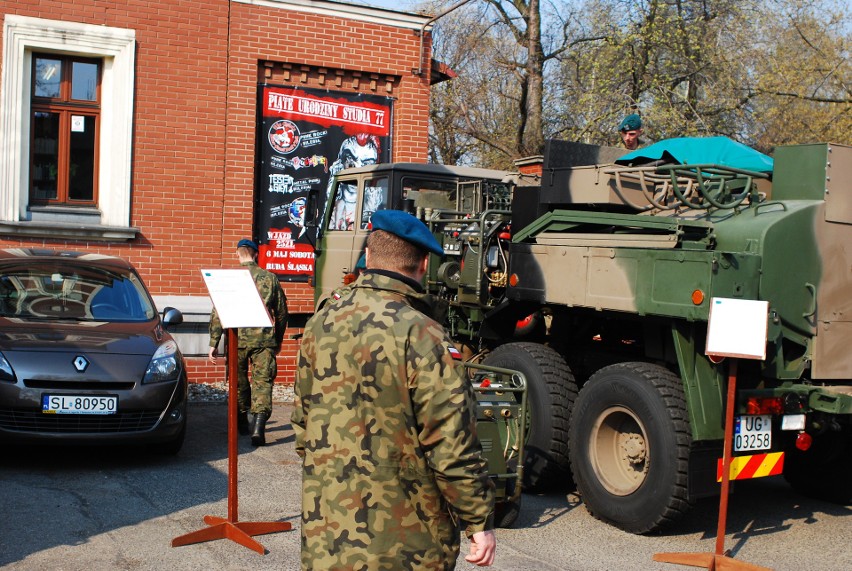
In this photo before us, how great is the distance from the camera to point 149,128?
12.0m

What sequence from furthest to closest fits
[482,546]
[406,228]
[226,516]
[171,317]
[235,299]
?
[171,317] → [226,516] → [235,299] → [406,228] → [482,546]

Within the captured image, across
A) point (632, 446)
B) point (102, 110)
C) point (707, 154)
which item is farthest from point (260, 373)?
point (102, 110)

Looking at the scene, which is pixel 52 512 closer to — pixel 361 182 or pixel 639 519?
pixel 639 519

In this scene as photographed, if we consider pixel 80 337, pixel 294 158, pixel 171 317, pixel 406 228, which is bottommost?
pixel 80 337

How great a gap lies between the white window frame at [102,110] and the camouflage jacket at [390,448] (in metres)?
9.26

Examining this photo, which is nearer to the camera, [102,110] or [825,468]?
[825,468]

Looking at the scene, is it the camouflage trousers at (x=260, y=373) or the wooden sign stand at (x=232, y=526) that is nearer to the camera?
the wooden sign stand at (x=232, y=526)

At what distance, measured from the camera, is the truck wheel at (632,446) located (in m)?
6.11

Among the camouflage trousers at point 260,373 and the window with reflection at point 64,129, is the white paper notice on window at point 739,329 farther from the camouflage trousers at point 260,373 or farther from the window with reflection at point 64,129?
the window with reflection at point 64,129

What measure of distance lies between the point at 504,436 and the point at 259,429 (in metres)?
3.03

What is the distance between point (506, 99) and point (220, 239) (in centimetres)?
1710

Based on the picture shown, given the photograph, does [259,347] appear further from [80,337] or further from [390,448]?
[390,448]

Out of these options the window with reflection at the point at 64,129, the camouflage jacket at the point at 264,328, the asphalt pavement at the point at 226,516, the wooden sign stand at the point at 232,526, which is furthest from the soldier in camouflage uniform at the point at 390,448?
the window with reflection at the point at 64,129

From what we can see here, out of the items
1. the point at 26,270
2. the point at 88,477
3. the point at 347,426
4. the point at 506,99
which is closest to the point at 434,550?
the point at 347,426
